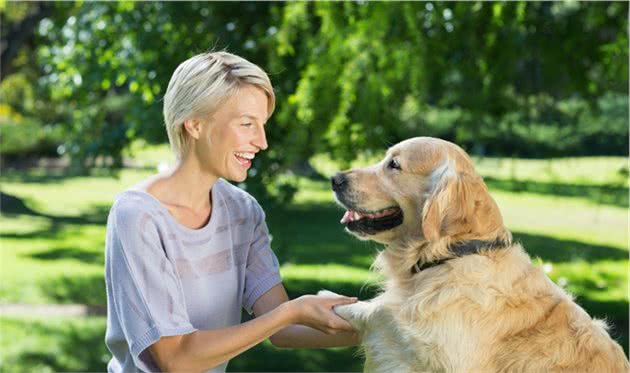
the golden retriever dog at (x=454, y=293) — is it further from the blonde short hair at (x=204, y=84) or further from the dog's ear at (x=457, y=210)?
the blonde short hair at (x=204, y=84)

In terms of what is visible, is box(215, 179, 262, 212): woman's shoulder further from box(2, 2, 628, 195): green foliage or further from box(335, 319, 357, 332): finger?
box(2, 2, 628, 195): green foliage

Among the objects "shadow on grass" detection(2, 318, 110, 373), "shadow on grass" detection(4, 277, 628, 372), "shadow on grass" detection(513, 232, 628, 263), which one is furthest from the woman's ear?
"shadow on grass" detection(513, 232, 628, 263)

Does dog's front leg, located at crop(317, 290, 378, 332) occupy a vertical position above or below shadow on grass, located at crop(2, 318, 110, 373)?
above

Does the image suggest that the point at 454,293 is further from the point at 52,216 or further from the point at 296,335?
the point at 52,216

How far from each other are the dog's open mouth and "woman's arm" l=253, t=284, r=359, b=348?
0.31 metres

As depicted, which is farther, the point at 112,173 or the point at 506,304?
the point at 112,173

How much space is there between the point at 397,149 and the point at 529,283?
630 millimetres

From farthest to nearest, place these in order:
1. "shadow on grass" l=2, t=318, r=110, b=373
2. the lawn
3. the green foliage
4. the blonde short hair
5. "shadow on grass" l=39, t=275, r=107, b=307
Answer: "shadow on grass" l=39, t=275, r=107, b=307 → the lawn → "shadow on grass" l=2, t=318, r=110, b=373 → the green foliage → the blonde short hair

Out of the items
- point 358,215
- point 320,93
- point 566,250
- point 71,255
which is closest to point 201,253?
point 358,215

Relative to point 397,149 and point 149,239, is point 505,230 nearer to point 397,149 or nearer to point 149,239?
point 397,149

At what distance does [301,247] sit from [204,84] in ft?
28.8

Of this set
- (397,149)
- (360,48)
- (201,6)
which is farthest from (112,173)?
(397,149)

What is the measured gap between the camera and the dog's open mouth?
2750 millimetres

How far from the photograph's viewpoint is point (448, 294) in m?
2.47
